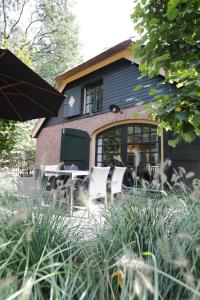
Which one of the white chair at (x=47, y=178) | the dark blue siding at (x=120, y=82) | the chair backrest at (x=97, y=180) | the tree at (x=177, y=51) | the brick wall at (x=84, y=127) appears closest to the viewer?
the white chair at (x=47, y=178)

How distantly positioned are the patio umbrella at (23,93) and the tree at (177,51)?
4.84 feet

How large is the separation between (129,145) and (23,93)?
4.80 meters

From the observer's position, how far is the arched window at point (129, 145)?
7.36 m

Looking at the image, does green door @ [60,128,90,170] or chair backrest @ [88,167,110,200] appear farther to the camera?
green door @ [60,128,90,170]

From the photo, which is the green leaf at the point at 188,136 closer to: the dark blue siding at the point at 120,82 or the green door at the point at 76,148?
the dark blue siding at the point at 120,82

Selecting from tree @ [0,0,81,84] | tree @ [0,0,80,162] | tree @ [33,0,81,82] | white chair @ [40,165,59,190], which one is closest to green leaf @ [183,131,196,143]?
white chair @ [40,165,59,190]

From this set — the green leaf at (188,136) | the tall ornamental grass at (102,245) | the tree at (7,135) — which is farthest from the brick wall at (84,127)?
the tall ornamental grass at (102,245)

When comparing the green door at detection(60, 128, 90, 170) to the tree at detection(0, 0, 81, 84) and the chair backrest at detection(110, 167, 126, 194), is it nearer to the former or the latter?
the chair backrest at detection(110, 167, 126, 194)

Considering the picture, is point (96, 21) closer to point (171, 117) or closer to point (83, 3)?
point (83, 3)

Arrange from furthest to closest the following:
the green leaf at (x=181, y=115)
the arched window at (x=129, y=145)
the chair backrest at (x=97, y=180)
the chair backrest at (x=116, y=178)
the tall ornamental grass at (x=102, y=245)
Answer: the arched window at (x=129, y=145) → the chair backrest at (x=116, y=178) → the chair backrest at (x=97, y=180) → the green leaf at (x=181, y=115) → the tall ornamental grass at (x=102, y=245)

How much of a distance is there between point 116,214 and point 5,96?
121 inches

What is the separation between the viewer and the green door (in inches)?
355

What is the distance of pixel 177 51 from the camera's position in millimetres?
2289

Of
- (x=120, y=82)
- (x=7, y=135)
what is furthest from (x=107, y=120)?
(x=7, y=135)
